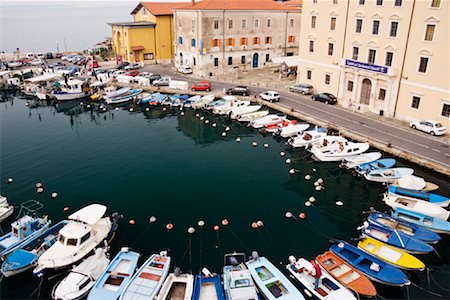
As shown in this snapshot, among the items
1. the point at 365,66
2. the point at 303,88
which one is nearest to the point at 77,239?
the point at 365,66

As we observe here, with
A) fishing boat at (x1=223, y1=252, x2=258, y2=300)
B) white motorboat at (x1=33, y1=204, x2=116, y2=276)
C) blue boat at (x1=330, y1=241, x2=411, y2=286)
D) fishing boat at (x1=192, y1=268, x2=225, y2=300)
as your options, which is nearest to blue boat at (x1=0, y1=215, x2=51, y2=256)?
white motorboat at (x1=33, y1=204, x2=116, y2=276)

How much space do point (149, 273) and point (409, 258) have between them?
16.3 metres

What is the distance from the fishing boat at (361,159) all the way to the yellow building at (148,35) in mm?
53503

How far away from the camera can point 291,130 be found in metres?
43.7

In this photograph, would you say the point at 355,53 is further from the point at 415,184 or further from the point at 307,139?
the point at 415,184

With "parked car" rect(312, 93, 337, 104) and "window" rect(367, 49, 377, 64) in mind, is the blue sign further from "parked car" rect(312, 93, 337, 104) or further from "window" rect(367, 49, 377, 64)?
"parked car" rect(312, 93, 337, 104)

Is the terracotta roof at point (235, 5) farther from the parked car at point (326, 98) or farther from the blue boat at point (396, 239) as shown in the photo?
the blue boat at point (396, 239)

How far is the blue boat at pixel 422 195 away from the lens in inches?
1145

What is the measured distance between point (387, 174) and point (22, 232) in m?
30.3

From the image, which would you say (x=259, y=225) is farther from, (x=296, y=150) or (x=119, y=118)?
(x=119, y=118)

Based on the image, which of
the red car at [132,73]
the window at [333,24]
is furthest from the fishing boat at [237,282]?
the red car at [132,73]

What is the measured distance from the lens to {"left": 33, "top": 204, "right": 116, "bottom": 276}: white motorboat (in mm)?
23141

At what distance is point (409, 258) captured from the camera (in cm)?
2320

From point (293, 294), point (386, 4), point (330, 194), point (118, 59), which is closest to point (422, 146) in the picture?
point (330, 194)
